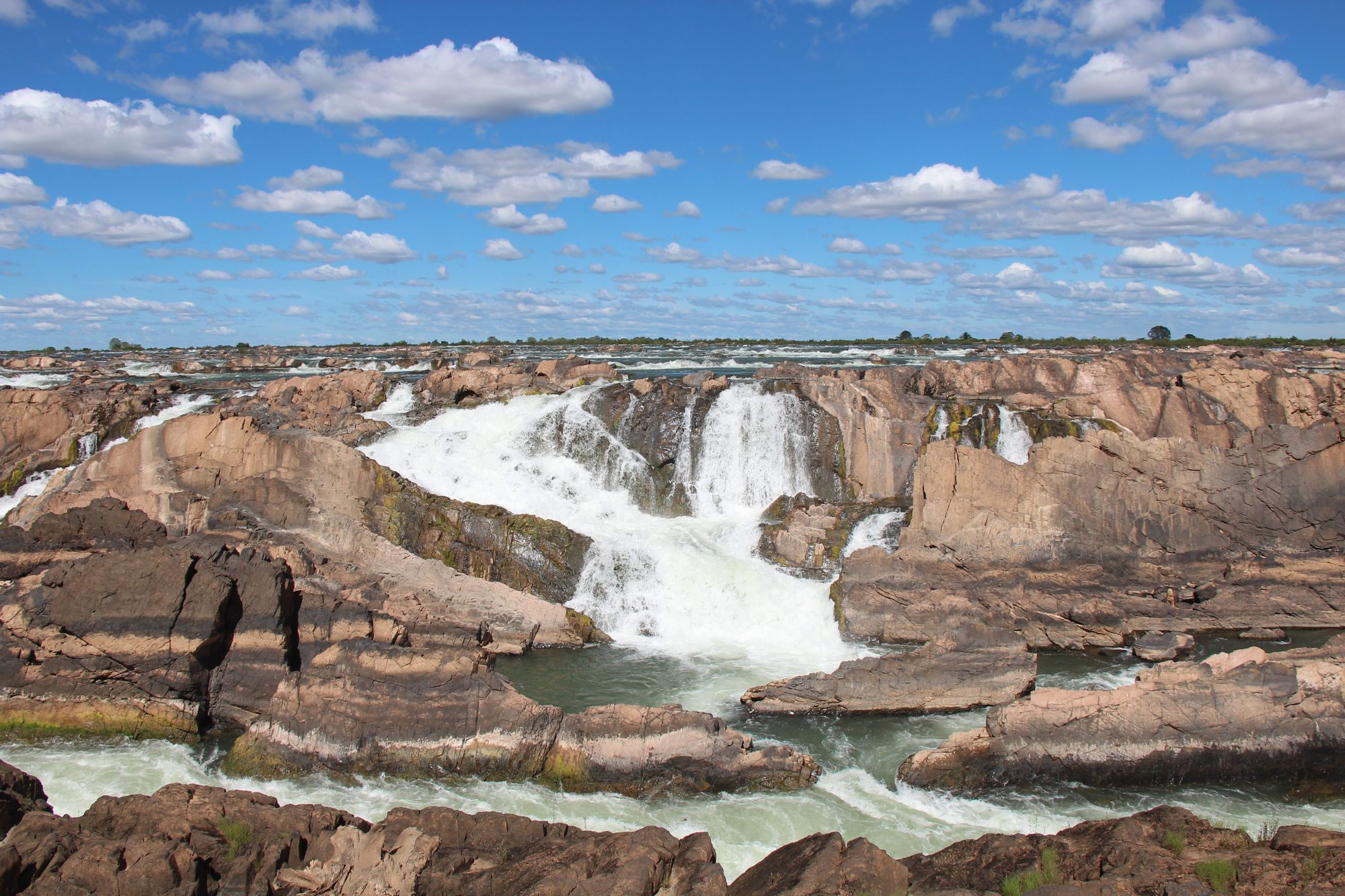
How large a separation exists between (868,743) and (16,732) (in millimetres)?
13404

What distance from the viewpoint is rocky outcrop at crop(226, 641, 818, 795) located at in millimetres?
13312

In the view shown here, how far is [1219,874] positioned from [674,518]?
18145mm

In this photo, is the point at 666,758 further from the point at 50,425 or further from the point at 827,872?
the point at 50,425

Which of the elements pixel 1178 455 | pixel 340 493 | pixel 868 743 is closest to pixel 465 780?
pixel 868 743

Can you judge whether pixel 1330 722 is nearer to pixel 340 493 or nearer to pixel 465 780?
pixel 465 780

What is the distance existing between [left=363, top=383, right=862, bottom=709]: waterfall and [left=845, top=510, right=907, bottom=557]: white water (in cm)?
177

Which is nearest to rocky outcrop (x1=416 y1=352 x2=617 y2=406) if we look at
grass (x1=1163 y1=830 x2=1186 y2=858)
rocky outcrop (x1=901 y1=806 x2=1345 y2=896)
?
rocky outcrop (x1=901 y1=806 x2=1345 y2=896)

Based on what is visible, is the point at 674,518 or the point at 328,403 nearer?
the point at 674,518

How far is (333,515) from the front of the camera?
818 inches

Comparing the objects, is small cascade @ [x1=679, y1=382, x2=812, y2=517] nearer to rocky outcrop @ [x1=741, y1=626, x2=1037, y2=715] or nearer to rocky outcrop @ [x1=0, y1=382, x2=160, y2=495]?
rocky outcrop @ [x1=741, y1=626, x2=1037, y2=715]

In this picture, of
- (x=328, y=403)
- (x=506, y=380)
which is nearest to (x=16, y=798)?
(x=506, y=380)

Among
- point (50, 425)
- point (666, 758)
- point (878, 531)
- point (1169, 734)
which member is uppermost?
point (50, 425)

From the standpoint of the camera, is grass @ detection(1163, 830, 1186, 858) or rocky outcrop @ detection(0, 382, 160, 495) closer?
grass @ detection(1163, 830, 1186, 858)

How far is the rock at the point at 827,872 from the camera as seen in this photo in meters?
8.45
